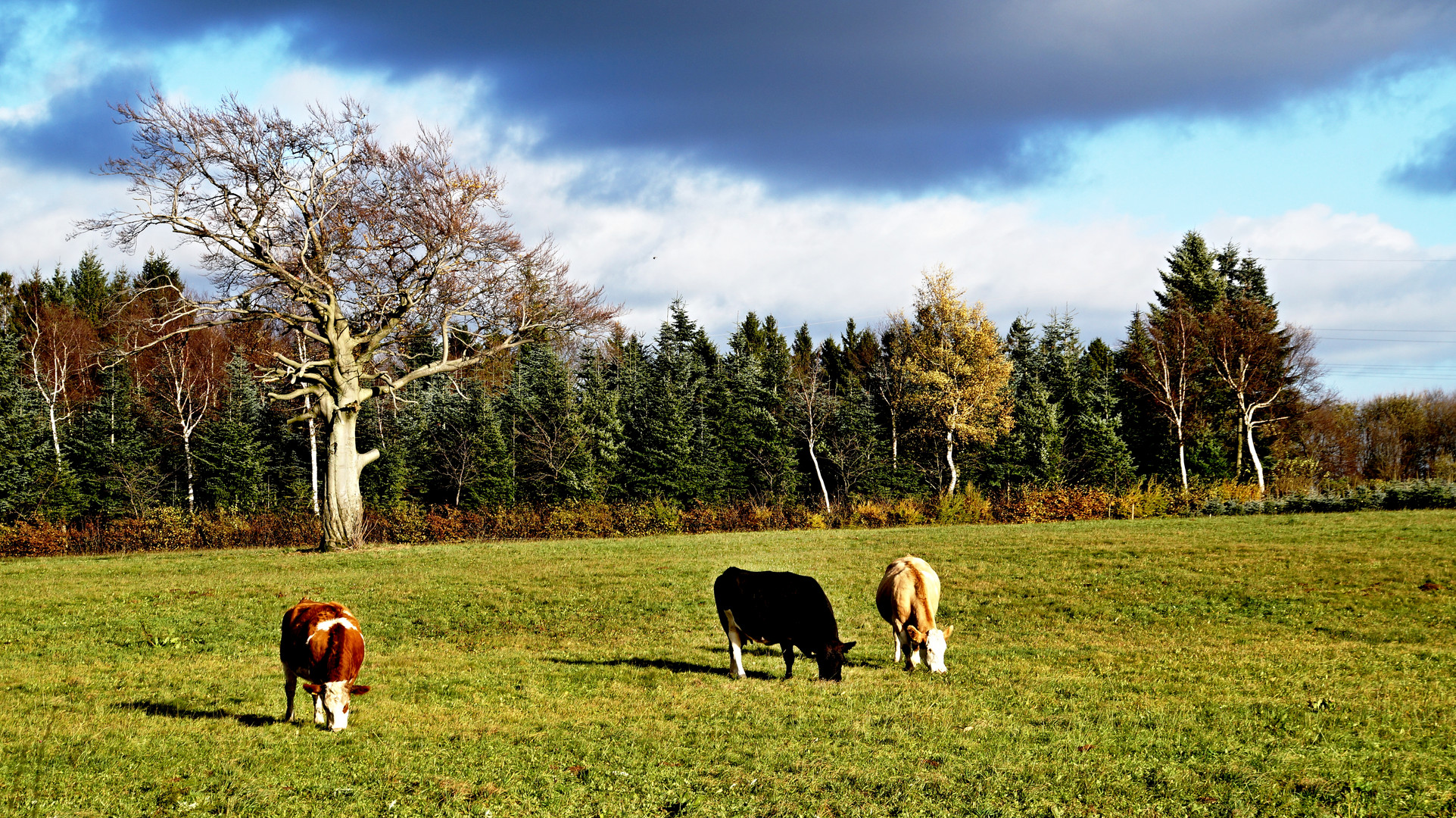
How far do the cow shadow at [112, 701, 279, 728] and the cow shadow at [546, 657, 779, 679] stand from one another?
450 centimetres

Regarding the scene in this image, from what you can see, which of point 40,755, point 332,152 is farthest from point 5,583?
point 40,755

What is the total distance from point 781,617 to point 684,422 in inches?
1469

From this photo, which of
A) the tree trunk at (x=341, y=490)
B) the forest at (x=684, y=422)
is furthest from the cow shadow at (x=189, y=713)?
the forest at (x=684, y=422)

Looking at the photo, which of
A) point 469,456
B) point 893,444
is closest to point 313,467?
point 469,456

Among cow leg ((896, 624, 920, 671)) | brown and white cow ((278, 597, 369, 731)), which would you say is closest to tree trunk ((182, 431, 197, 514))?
brown and white cow ((278, 597, 369, 731))

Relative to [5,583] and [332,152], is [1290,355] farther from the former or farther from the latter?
[5,583]

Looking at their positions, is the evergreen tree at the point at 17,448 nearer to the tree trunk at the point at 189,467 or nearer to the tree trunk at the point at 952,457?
the tree trunk at the point at 189,467

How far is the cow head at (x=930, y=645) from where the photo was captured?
40.0ft

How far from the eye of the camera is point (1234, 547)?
2403 centimetres

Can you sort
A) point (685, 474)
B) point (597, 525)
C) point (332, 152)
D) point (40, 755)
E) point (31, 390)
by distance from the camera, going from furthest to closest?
point (685, 474)
point (31, 390)
point (597, 525)
point (332, 152)
point (40, 755)

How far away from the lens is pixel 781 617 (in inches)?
464

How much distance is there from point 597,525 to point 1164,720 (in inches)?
1191

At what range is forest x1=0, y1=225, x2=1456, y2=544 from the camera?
149 feet

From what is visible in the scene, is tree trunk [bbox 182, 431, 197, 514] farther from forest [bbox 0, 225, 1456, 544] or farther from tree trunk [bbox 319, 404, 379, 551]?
tree trunk [bbox 319, 404, 379, 551]
